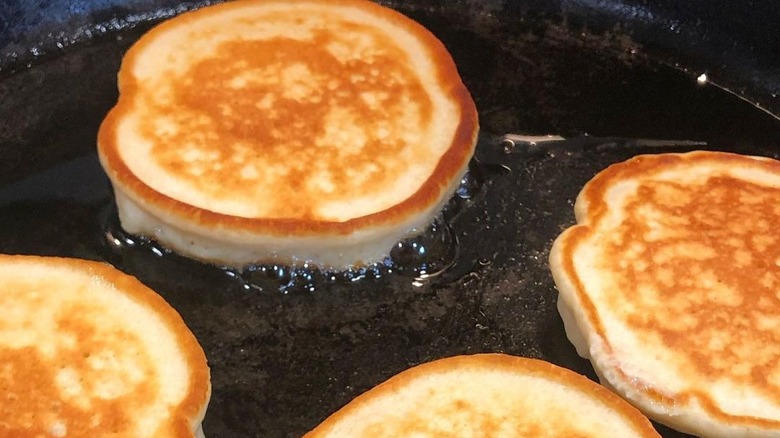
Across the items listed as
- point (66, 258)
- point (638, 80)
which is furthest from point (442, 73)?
point (66, 258)

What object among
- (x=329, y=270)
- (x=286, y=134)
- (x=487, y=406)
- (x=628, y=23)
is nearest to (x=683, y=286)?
(x=487, y=406)

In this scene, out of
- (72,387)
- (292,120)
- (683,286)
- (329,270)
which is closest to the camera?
(72,387)

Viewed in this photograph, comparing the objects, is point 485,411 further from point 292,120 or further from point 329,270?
point 292,120

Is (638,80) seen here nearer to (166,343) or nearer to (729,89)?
(729,89)

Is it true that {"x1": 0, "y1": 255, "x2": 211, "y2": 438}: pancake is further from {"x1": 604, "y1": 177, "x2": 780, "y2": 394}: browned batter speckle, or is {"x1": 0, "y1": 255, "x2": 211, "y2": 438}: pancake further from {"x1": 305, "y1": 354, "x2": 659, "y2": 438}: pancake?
{"x1": 604, "y1": 177, "x2": 780, "y2": 394}: browned batter speckle

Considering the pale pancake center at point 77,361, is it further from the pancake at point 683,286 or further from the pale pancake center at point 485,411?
the pancake at point 683,286

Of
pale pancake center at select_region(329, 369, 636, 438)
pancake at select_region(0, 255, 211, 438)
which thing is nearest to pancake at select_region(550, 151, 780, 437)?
pale pancake center at select_region(329, 369, 636, 438)

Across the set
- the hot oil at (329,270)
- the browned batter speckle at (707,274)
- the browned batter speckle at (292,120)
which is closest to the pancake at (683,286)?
the browned batter speckle at (707,274)

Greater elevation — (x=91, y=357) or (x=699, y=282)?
(x=699, y=282)
